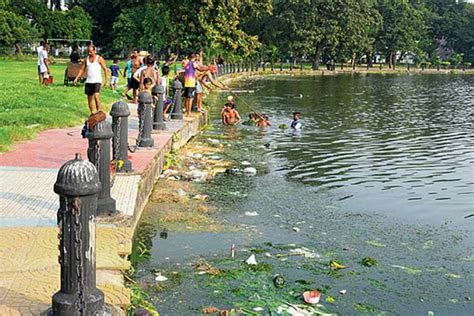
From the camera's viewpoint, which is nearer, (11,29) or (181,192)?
(181,192)

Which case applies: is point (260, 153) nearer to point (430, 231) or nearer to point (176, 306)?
point (430, 231)

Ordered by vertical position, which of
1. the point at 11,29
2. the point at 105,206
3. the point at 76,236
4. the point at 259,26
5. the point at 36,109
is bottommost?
the point at 105,206

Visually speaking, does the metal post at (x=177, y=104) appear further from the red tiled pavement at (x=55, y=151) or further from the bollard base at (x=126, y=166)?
the bollard base at (x=126, y=166)

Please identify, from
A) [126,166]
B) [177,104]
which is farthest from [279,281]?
[177,104]

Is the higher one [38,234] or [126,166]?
[126,166]

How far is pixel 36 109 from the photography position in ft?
47.8

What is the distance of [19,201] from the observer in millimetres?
7457

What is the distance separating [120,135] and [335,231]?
3170 millimetres

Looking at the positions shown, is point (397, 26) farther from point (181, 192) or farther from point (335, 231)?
point (335, 231)

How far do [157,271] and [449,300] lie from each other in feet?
9.96

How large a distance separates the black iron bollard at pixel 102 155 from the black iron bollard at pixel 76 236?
1.98 meters

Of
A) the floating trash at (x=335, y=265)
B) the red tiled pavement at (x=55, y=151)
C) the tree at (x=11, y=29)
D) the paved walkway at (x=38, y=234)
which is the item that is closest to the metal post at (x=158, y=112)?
the red tiled pavement at (x=55, y=151)

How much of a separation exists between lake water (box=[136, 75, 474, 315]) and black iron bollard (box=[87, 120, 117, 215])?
30.5 inches

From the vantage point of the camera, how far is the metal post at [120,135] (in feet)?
27.6
